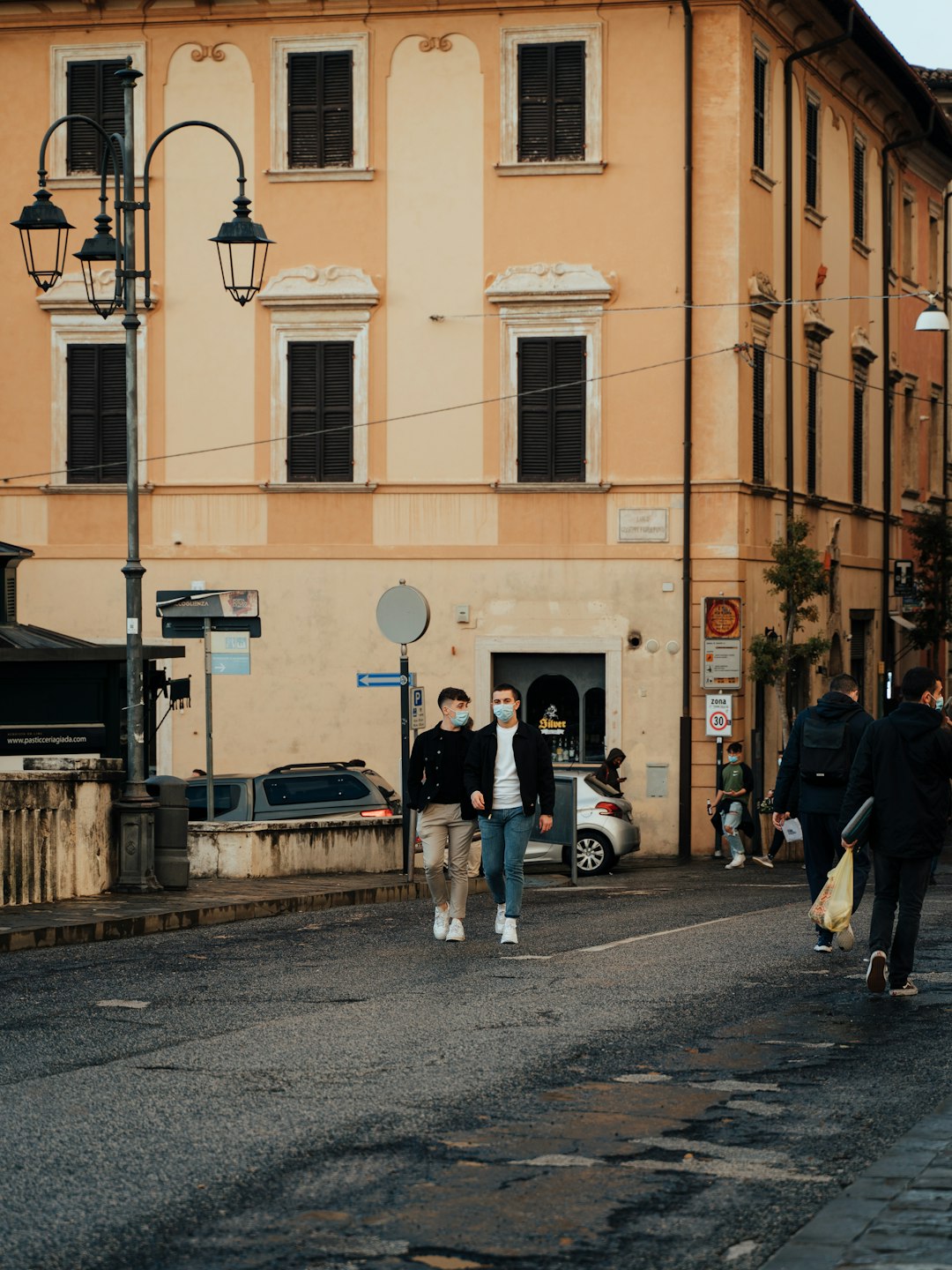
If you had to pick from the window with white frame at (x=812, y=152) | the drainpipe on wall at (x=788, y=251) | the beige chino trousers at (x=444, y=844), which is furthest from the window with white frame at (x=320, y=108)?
the beige chino trousers at (x=444, y=844)

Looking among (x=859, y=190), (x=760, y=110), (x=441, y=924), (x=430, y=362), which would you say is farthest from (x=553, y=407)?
(x=441, y=924)

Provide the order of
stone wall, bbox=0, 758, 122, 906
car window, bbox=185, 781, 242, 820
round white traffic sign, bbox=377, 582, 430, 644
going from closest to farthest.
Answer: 1. stone wall, bbox=0, 758, 122, 906
2. round white traffic sign, bbox=377, 582, 430, 644
3. car window, bbox=185, 781, 242, 820

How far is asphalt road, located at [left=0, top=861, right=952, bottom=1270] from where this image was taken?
6816 millimetres

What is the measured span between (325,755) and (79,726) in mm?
10880

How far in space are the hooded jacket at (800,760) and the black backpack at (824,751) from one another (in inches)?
0.8

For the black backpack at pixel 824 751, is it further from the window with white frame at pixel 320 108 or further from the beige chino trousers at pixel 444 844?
the window with white frame at pixel 320 108

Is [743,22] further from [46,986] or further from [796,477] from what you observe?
[46,986]

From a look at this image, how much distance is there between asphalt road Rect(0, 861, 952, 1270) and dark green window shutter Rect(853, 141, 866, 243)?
2487cm

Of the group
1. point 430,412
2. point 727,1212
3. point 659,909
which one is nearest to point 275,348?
point 430,412

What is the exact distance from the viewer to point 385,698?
1233 inches

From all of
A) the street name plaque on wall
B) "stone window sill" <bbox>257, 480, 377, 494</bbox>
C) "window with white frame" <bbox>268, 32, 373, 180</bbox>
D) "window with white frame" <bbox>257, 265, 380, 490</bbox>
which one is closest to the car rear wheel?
the street name plaque on wall

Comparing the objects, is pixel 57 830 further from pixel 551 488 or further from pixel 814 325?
pixel 814 325

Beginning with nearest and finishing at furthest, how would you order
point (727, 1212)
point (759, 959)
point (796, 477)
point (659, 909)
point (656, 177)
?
point (727, 1212) → point (759, 959) → point (659, 909) → point (656, 177) → point (796, 477)

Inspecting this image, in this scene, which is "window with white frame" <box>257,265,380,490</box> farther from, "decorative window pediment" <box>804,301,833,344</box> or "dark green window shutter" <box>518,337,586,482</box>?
"decorative window pediment" <box>804,301,833,344</box>
